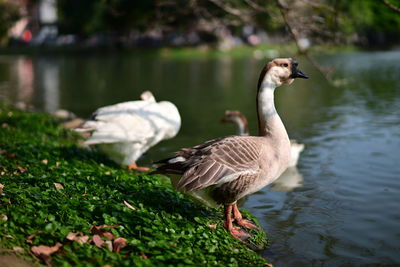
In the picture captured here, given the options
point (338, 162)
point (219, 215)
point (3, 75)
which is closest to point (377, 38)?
point (3, 75)

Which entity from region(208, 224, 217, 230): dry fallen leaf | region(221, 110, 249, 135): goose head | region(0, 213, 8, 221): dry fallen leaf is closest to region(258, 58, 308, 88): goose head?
region(208, 224, 217, 230): dry fallen leaf

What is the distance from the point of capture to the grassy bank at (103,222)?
432cm

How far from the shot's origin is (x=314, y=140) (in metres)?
11.8

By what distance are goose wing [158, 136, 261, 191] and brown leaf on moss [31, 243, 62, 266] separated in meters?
1.47

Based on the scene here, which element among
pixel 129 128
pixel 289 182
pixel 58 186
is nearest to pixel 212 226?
pixel 58 186

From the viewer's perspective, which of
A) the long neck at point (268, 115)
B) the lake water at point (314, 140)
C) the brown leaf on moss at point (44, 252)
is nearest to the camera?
the brown leaf on moss at point (44, 252)

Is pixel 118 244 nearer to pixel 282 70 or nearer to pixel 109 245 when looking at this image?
pixel 109 245

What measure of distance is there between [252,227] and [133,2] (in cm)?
4590

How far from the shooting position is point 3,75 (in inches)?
1185

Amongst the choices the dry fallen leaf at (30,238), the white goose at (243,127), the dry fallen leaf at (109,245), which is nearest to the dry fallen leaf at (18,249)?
the dry fallen leaf at (30,238)

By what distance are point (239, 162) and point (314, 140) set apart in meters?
7.12

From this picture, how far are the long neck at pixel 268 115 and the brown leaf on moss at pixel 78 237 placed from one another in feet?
8.15

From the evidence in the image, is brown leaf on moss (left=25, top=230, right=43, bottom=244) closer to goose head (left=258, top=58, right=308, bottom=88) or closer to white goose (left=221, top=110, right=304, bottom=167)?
goose head (left=258, top=58, right=308, bottom=88)

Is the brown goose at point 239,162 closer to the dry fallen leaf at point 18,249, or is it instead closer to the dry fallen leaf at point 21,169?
the dry fallen leaf at point 18,249
